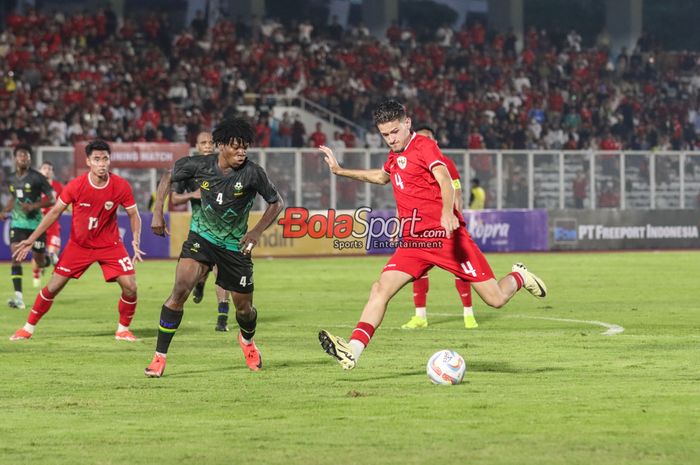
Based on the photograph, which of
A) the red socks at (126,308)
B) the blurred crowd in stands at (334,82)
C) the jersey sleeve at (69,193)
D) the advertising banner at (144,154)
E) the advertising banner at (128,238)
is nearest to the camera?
the jersey sleeve at (69,193)

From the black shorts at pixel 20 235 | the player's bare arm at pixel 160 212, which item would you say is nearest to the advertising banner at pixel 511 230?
the black shorts at pixel 20 235

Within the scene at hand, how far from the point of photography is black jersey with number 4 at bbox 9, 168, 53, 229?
76.4 ft

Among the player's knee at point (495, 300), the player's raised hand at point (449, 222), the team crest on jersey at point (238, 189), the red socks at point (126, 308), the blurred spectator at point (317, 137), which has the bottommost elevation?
the red socks at point (126, 308)

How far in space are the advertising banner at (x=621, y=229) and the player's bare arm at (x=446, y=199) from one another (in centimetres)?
3111

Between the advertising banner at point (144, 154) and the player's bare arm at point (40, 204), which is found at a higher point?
the advertising banner at point (144, 154)

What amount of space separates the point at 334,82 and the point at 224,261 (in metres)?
36.2

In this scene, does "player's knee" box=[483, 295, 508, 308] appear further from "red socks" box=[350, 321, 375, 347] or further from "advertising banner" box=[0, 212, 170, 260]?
"advertising banner" box=[0, 212, 170, 260]

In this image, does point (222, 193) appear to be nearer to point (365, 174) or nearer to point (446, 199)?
point (365, 174)

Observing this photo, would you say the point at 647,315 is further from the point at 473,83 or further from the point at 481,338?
the point at 473,83

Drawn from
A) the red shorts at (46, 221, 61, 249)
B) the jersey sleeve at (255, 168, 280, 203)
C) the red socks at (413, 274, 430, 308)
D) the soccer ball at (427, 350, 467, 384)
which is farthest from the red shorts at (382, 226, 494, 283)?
the red shorts at (46, 221, 61, 249)

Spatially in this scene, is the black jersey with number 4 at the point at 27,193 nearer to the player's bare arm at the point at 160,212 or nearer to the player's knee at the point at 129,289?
the player's knee at the point at 129,289

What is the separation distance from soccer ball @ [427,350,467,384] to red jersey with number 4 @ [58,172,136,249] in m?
5.75

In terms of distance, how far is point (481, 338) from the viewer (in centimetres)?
1596

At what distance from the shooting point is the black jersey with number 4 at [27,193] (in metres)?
23.3
